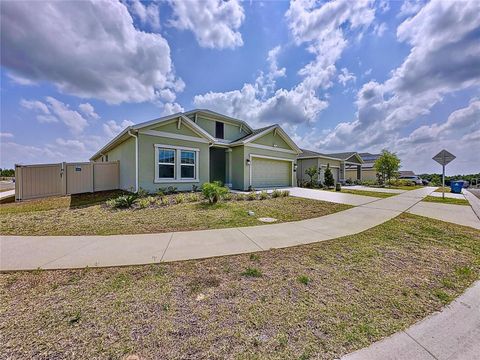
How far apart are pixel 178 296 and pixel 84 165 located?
12760 millimetres

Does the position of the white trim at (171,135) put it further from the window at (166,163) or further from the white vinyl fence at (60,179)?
the white vinyl fence at (60,179)

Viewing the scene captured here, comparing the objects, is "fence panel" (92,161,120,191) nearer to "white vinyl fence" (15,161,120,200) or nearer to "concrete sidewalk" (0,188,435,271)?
"white vinyl fence" (15,161,120,200)

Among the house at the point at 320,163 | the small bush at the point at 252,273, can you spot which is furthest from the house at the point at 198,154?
the small bush at the point at 252,273

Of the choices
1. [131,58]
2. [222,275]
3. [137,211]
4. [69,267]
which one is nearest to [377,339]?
[222,275]

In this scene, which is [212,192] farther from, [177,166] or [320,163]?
[320,163]

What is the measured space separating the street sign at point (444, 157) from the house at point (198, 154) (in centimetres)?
994

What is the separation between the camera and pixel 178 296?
9.07ft

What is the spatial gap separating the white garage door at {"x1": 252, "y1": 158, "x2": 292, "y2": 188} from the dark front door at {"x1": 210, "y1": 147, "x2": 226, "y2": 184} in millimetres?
2985

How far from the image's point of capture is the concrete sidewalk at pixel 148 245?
3.82 metres

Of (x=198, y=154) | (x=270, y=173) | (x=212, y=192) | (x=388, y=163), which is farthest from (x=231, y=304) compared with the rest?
(x=388, y=163)

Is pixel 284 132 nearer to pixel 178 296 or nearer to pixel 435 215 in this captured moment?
pixel 435 215

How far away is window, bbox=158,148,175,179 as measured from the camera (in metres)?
11.8

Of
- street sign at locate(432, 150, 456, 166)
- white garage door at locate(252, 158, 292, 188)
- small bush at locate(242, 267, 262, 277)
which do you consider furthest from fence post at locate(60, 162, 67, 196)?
street sign at locate(432, 150, 456, 166)

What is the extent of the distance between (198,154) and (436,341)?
1258cm
